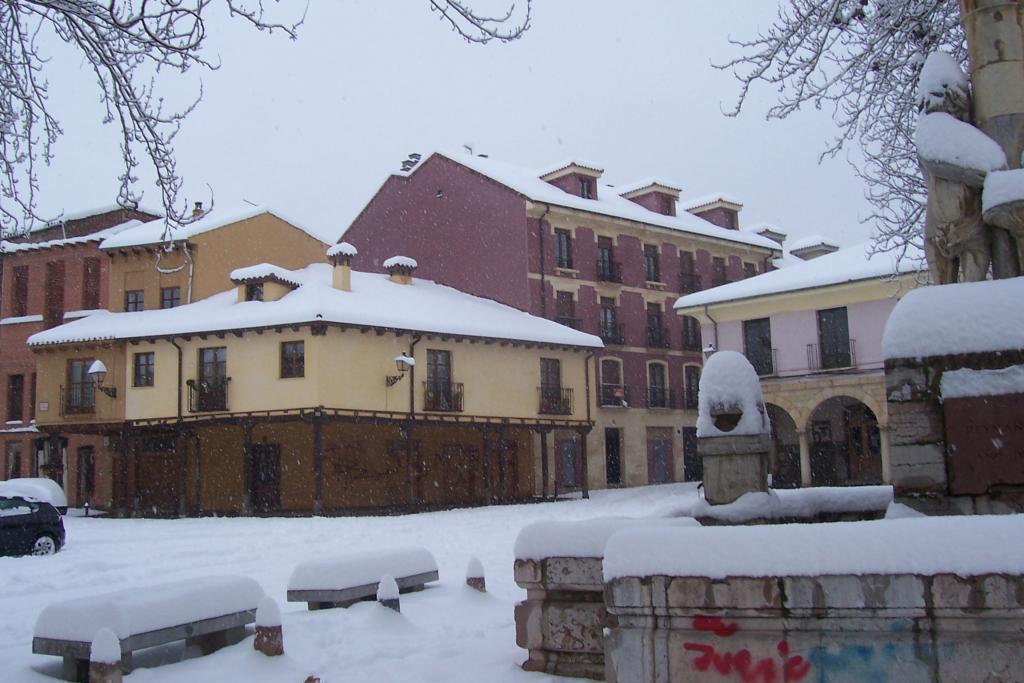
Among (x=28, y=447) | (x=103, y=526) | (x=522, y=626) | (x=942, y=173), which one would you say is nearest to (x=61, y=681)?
(x=522, y=626)

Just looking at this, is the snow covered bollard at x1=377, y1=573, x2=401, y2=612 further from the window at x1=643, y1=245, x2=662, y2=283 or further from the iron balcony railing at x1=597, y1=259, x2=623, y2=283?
the window at x1=643, y1=245, x2=662, y2=283

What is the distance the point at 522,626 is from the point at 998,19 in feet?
17.7

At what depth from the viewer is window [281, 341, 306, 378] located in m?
27.7

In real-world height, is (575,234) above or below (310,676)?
above

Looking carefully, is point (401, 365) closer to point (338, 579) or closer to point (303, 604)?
point (303, 604)

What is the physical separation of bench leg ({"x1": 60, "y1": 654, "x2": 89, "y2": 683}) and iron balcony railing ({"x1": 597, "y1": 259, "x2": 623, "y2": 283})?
107ft

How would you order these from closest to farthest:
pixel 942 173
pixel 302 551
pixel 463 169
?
1. pixel 942 173
2. pixel 302 551
3. pixel 463 169

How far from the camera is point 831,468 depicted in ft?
105

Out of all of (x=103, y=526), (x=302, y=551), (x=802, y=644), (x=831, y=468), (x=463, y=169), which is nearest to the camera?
(x=802, y=644)

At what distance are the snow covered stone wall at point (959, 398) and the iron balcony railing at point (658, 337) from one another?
113 ft

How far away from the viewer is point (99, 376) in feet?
98.9

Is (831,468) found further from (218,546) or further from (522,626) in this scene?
(522,626)

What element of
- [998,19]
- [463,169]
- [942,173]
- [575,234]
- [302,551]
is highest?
[463,169]

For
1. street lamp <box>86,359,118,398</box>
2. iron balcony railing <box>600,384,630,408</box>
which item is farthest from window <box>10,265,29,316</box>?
iron balcony railing <box>600,384,630,408</box>
